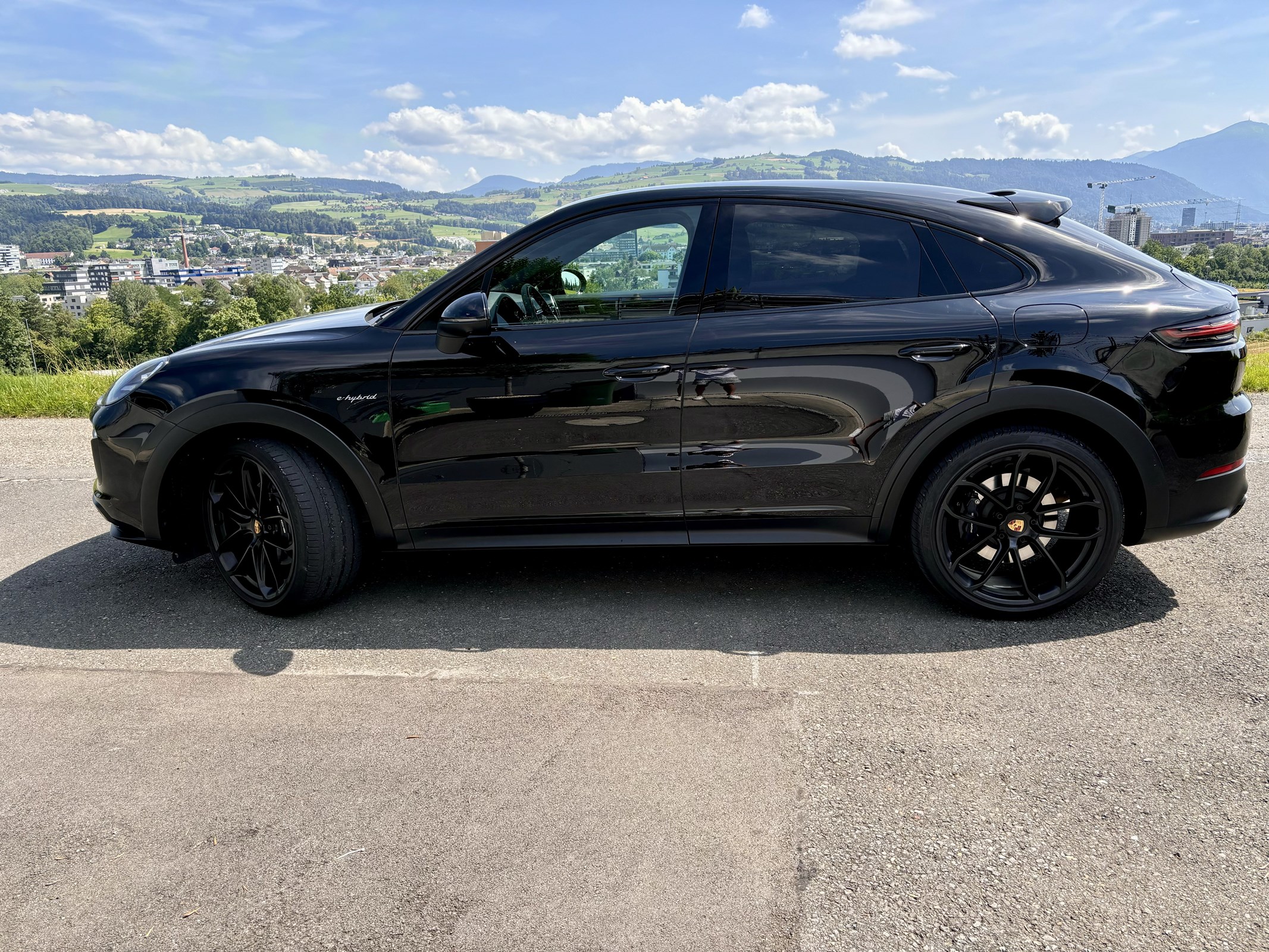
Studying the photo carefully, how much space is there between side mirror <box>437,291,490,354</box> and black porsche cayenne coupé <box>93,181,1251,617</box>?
1 cm

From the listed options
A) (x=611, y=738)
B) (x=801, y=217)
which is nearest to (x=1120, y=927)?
(x=611, y=738)

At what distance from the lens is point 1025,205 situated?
140 inches

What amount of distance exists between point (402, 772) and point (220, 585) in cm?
210

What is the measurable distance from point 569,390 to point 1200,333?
230 cm

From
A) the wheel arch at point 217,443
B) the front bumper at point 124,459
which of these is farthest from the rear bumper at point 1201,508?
the front bumper at point 124,459

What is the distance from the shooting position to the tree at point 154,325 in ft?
135

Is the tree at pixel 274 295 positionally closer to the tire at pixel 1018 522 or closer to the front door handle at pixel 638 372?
the front door handle at pixel 638 372

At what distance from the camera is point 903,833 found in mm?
2248

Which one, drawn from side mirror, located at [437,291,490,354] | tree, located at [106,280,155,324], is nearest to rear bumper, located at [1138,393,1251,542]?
side mirror, located at [437,291,490,354]

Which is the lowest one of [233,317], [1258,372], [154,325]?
[154,325]

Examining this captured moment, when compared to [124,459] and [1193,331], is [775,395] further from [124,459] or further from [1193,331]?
[124,459]

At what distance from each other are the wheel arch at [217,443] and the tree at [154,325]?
3720 cm

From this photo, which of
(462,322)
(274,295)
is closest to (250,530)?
(462,322)

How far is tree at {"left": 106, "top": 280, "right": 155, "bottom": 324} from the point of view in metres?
61.4
